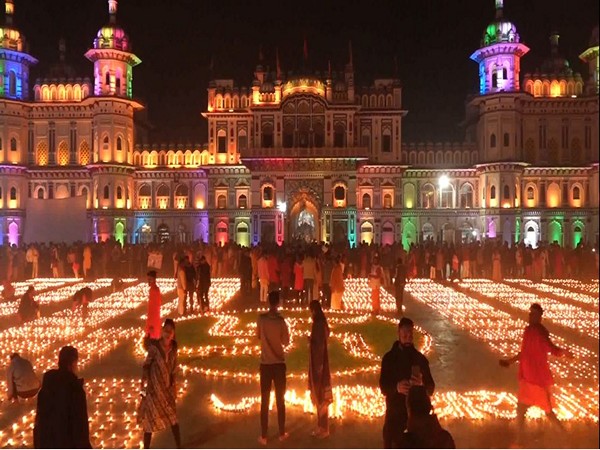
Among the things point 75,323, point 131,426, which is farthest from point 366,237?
point 131,426

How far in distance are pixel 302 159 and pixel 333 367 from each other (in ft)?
119

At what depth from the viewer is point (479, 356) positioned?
12.9 meters

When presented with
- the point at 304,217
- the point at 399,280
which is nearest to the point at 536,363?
the point at 399,280

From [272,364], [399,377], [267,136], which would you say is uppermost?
[267,136]

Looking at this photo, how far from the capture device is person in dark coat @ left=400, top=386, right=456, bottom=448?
513 cm

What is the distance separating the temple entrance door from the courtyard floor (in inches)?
1026

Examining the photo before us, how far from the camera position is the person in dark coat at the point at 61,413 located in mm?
5855

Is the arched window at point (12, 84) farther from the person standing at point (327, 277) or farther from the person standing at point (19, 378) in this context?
the person standing at point (19, 378)

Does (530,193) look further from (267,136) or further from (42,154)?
(42,154)

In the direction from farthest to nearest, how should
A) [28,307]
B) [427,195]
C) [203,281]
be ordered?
[427,195] → [203,281] → [28,307]

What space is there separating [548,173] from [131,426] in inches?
1812

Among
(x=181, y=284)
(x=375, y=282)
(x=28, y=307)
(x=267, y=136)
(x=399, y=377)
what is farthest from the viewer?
(x=267, y=136)

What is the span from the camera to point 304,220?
50.5m

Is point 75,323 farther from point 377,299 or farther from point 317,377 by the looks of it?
point 317,377
